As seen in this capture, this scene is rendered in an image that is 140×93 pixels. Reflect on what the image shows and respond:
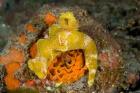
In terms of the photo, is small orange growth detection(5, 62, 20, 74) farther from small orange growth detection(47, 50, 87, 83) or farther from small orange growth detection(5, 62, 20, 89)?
small orange growth detection(47, 50, 87, 83)

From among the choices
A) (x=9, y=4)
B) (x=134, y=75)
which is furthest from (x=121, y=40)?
(x=9, y=4)

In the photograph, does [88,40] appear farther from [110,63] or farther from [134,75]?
[134,75]

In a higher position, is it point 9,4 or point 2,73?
point 9,4

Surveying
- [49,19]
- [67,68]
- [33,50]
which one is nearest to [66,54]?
[67,68]

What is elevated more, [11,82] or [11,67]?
[11,67]

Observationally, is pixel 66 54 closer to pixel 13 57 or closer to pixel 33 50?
pixel 33 50

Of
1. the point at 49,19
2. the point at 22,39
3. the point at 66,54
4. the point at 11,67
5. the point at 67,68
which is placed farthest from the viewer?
the point at 49,19

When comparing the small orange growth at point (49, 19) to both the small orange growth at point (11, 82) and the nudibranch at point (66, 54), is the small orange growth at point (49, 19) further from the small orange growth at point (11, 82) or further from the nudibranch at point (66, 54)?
the small orange growth at point (11, 82)

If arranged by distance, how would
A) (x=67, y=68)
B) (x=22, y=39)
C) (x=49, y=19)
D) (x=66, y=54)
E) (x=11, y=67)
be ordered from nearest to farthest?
(x=67, y=68)
(x=66, y=54)
(x=11, y=67)
(x=22, y=39)
(x=49, y=19)
